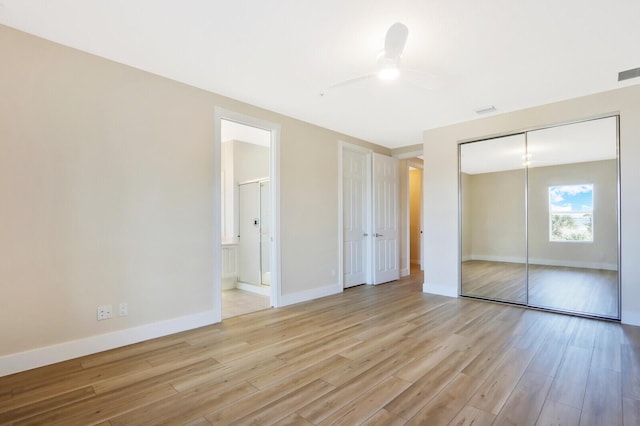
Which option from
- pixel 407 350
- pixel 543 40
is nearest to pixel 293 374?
pixel 407 350

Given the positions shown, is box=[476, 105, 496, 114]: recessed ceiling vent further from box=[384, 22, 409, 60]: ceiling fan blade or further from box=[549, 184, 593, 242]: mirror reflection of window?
box=[384, 22, 409, 60]: ceiling fan blade

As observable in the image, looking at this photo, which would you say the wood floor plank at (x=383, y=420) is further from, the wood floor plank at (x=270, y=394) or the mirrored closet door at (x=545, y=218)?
the mirrored closet door at (x=545, y=218)

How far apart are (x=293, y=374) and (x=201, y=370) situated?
74 cm

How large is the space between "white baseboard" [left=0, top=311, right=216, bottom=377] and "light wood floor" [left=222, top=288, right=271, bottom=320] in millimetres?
531

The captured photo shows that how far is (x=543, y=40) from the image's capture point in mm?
2562

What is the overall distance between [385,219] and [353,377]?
3984 mm

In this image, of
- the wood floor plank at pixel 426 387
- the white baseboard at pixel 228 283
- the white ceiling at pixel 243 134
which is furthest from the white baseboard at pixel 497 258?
the white baseboard at pixel 228 283

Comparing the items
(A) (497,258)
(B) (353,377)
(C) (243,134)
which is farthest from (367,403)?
(C) (243,134)

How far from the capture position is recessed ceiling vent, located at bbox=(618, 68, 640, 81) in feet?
10.2

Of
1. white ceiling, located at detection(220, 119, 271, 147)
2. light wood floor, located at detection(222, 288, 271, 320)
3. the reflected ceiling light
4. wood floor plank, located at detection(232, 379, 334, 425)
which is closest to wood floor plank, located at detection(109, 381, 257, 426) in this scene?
wood floor plank, located at detection(232, 379, 334, 425)

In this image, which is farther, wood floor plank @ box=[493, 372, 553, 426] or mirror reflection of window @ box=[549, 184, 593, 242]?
mirror reflection of window @ box=[549, 184, 593, 242]

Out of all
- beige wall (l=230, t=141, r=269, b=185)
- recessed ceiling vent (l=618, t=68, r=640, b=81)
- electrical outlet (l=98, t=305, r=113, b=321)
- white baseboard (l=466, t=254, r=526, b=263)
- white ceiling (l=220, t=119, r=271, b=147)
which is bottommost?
electrical outlet (l=98, t=305, r=113, b=321)

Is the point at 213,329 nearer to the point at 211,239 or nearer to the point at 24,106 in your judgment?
the point at 211,239

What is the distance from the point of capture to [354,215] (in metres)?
5.54
